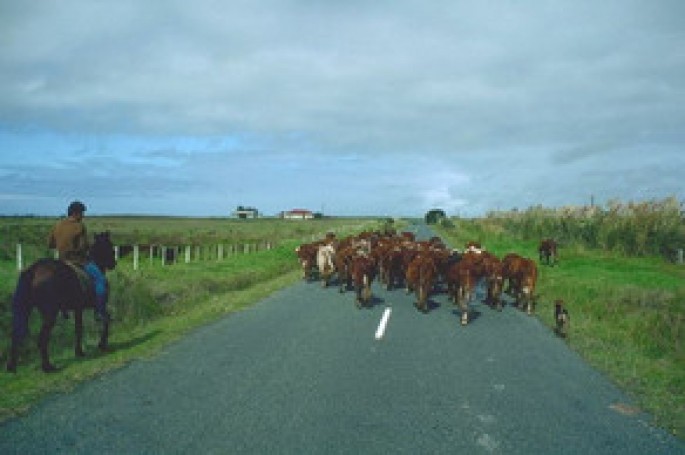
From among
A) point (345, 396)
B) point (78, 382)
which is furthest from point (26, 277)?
point (345, 396)

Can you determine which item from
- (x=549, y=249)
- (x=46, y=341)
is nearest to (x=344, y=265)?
(x=46, y=341)

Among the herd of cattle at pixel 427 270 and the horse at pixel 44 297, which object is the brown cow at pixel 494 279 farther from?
the horse at pixel 44 297

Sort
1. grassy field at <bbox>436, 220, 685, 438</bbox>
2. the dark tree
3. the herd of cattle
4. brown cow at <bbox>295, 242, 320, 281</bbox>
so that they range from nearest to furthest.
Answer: grassy field at <bbox>436, 220, 685, 438</bbox>
the herd of cattle
brown cow at <bbox>295, 242, 320, 281</bbox>
the dark tree

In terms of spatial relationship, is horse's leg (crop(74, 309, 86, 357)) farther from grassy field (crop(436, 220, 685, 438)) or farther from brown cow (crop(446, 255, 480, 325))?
grassy field (crop(436, 220, 685, 438))

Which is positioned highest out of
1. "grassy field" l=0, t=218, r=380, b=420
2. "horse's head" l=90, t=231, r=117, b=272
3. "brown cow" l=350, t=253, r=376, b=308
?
"horse's head" l=90, t=231, r=117, b=272

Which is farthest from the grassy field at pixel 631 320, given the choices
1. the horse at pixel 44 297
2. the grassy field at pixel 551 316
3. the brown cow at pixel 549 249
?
the horse at pixel 44 297

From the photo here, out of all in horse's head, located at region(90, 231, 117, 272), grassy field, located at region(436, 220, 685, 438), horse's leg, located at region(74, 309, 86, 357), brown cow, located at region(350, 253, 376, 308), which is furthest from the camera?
brown cow, located at region(350, 253, 376, 308)

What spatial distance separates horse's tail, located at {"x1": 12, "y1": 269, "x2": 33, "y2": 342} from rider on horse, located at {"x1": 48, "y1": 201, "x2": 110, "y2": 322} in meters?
1.05

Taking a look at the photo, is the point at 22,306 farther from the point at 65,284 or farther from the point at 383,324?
the point at 383,324

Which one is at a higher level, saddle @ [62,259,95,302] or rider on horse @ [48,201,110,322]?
rider on horse @ [48,201,110,322]

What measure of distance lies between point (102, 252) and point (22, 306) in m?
2.28

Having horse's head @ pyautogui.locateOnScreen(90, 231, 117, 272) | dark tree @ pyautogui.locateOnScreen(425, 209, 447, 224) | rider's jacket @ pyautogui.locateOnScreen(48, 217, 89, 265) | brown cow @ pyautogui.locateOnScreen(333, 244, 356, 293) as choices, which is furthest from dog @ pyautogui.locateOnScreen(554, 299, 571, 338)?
dark tree @ pyautogui.locateOnScreen(425, 209, 447, 224)

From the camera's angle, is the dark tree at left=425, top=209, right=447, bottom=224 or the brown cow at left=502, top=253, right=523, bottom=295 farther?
the dark tree at left=425, top=209, right=447, bottom=224

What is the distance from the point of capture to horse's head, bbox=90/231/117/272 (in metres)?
11.1
